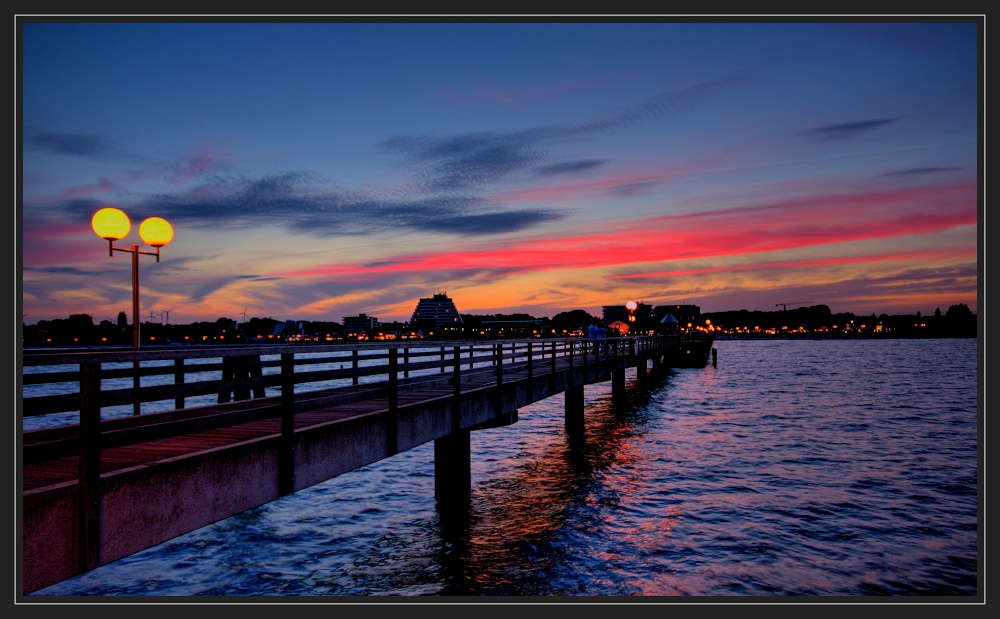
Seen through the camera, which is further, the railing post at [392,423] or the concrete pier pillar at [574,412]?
A: the concrete pier pillar at [574,412]

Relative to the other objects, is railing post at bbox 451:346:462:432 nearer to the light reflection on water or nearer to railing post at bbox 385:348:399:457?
railing post at bbox 385:348:399:457

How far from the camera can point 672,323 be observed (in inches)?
4899

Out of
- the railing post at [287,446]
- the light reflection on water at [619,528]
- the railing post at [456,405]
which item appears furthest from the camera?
the railing post at [456,405]

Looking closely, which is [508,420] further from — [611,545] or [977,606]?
[977,606]

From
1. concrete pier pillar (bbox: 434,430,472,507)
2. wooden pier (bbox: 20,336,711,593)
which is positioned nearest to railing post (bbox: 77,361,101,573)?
wooden pier (bbox: 20,336,711,593)

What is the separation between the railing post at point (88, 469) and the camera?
525 centimetres

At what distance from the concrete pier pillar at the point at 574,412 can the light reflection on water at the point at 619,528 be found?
713 mm

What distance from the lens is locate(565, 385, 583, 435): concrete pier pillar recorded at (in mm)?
27094

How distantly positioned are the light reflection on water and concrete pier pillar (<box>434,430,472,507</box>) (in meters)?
0.60

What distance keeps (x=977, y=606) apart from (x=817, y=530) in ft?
19.3

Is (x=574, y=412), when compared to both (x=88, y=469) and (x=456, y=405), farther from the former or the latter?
(x=88, y=469)

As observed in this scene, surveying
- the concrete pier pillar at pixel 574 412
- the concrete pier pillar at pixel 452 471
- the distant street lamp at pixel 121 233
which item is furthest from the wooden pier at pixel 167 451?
the concrete pier pillar at pixel 574 412

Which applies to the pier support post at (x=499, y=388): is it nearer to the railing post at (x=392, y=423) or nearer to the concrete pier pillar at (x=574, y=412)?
the railing post at (x=392, y=423)

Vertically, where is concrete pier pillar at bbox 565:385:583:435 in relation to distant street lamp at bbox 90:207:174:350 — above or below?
A: below
